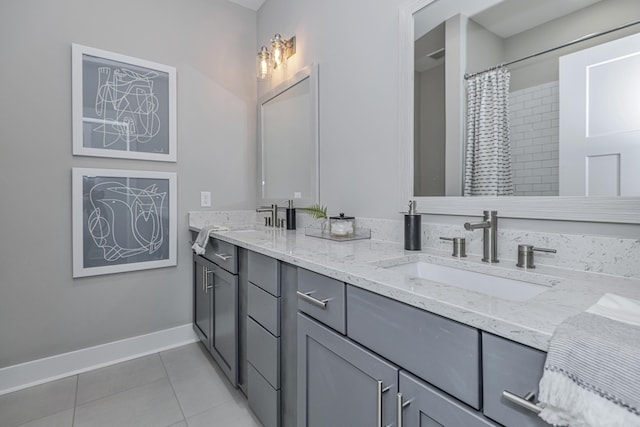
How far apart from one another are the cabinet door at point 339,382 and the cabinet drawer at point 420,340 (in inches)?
1.9

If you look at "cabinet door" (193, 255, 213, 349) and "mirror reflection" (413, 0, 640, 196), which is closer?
"mirror reflection" (413, 0, 640, 196)

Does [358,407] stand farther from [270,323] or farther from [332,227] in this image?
[332,227]

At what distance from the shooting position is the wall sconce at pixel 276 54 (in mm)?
2245

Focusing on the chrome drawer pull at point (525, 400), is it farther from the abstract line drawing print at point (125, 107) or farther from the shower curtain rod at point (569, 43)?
the abstract line drawing print at point (125, 107)

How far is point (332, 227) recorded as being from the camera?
1623 mm

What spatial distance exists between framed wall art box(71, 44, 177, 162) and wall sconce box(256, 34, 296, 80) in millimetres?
656

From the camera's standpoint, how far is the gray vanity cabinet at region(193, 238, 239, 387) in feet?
5.39

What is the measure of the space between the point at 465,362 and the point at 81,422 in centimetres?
186

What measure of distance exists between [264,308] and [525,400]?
1023mm

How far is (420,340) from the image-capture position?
28.0 inches

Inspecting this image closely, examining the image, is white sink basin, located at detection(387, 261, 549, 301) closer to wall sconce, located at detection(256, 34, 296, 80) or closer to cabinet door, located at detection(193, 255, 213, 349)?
cabinet door, located at detection(193, 255, 213, 349)

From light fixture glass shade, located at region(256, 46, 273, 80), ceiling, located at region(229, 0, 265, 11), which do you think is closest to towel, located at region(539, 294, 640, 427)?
light fixture glass shade, located at region(256, 46, 273, 80)

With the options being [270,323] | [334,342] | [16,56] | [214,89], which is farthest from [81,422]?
[214,89]

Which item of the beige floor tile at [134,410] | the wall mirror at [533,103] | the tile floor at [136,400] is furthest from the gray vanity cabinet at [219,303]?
the wall mirror at [533,103]
